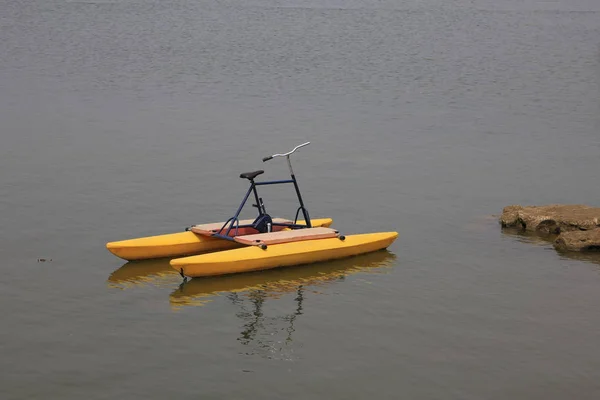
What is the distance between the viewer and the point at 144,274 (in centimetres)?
1772

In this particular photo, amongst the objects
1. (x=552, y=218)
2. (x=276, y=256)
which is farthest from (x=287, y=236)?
(x=552, y=218)

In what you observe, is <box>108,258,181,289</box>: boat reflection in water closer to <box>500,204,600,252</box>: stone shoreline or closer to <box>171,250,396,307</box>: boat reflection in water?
<box>171,250,396,307</box>: boat reflection in water

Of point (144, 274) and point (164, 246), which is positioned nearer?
point (144, 274)

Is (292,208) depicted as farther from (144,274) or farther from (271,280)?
(144,274)

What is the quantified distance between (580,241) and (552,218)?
1216 millimetres

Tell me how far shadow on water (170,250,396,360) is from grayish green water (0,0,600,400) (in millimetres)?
46

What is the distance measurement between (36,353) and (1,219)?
7.10 m

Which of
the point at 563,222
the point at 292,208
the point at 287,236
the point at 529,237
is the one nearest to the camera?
the point at 287,236

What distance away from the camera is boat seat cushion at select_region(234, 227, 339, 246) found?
1775cm

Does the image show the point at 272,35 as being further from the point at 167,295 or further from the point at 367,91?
the point at 167,295

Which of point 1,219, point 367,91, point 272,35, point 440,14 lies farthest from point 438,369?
point 440,14

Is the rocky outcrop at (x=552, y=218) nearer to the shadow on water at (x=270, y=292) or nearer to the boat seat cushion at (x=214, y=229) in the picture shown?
the shadow on water at (x=270, y=292)

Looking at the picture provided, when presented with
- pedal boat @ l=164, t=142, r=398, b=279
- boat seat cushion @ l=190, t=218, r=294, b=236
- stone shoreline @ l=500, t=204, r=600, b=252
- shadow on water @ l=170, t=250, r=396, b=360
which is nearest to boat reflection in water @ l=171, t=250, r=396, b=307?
shadow on water @ l=170, t=250, r=396, b=360

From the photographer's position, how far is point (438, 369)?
47.3 feet
